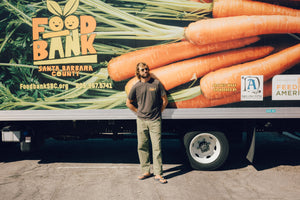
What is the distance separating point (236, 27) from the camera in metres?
4.77

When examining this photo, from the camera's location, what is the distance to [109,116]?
4.97 metres

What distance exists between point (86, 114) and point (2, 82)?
5.32 feet

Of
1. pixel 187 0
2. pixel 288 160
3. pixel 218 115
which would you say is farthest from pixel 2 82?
pixel 288 160

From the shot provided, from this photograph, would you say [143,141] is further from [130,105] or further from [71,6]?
[71,6]

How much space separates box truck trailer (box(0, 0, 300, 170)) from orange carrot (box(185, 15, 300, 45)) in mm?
17

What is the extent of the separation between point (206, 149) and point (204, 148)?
0.15 feet

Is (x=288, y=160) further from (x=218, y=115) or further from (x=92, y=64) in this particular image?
(x=92, y=64)

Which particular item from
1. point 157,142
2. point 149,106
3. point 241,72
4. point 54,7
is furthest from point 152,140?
point 54,7

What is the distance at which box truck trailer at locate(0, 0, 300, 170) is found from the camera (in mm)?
4758

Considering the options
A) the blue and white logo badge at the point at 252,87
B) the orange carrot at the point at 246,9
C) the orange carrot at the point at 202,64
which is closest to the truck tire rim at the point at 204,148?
the blue and white logo badge at the point at 252,87

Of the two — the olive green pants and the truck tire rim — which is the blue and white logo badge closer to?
the truck tire rim

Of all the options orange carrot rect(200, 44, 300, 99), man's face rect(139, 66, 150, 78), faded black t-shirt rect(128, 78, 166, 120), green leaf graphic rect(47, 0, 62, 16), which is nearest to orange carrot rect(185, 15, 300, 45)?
orange carrot rect(200, 44, 300, 99)

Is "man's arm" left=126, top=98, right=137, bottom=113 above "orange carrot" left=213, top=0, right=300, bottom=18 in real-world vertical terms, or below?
below

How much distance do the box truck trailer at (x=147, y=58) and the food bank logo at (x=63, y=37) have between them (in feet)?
0.06
